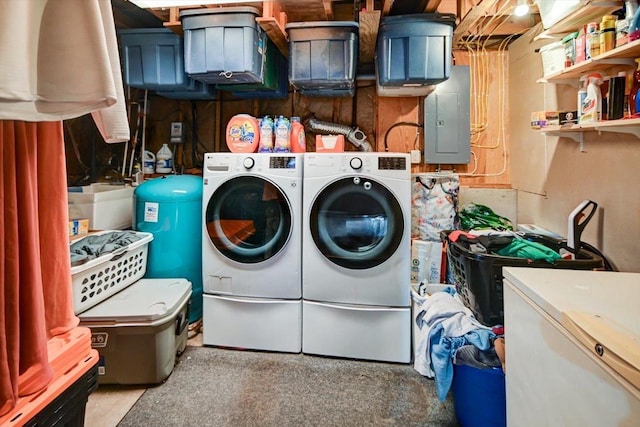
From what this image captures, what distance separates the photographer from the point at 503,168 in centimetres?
284

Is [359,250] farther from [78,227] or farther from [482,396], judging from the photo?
[78,227]

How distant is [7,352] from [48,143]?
56 cm

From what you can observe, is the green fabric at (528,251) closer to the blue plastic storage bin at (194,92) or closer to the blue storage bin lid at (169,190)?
the blue storage bin lid at (169,190)

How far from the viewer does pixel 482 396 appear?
4.66ft

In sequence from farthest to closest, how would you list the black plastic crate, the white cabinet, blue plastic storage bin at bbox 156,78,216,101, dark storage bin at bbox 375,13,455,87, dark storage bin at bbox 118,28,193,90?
1. blue plastic storage bin at bbox 156,78,216,101
2. dark storage bin at bbox 118,28,193,90
3. dark storage bin at bbox 375,13,455,87
4. the black plastic crate
5. the white cabinet

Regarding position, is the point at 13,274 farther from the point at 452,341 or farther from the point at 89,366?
the point at 452,341

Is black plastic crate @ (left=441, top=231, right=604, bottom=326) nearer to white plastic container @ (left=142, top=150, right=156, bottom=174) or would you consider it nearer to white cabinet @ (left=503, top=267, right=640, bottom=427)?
white cabinet @ (left=503, top=267, right=640, bottom=427)

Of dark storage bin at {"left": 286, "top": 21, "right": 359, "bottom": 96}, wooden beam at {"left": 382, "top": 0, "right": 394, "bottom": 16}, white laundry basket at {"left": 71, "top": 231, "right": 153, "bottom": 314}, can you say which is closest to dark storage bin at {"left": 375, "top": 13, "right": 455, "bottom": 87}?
wooden beam at {"left": 382, "top": 0, "right": 394, "bottom": 16}

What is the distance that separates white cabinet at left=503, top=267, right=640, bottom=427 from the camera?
659mm

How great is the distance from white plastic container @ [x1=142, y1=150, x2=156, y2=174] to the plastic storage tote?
1339mm

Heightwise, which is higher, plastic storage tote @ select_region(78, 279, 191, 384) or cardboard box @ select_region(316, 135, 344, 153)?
cardboard box @ select_region(316, 135, 344, 153)

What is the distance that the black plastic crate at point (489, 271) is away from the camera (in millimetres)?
1368

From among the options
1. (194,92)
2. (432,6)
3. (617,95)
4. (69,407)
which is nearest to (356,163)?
(432,6)

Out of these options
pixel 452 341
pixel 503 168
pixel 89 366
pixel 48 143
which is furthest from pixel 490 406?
pixel 503 168
